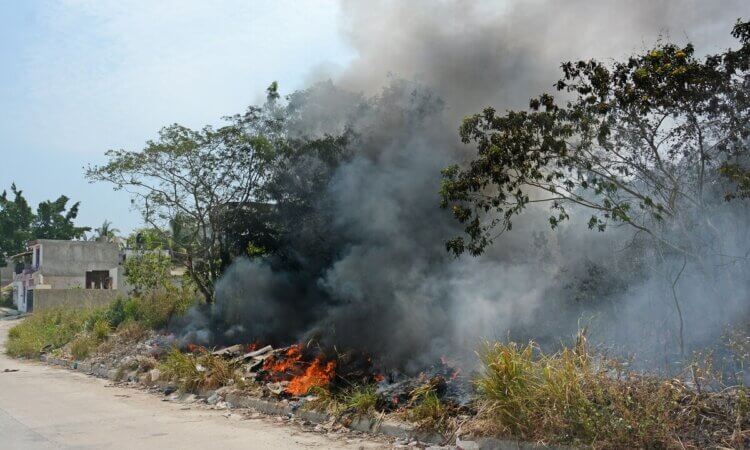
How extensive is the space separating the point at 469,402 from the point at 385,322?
386 cm

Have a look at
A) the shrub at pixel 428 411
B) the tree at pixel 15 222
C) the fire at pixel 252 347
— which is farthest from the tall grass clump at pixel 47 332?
the tree at pixel 15 222

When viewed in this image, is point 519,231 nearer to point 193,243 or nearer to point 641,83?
point 641,83

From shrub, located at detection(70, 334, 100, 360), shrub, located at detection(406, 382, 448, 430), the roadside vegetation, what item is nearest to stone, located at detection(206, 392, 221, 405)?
shrub, located at detection(406, 382, 448, 430)

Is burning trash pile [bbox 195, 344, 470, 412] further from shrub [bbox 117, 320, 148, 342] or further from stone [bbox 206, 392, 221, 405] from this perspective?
shrub [bbox 117, 320, 148, 342]

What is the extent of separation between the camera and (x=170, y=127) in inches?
634

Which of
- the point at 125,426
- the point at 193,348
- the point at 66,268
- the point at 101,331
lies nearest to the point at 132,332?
the point at 101,331

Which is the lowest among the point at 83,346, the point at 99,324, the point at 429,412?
the point at 429,412

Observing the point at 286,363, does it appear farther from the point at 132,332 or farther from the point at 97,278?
the point at 97,278

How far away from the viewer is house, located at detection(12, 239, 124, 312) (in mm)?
42344

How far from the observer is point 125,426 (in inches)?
320

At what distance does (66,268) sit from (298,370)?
39.1 m

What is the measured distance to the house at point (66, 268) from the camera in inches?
1667

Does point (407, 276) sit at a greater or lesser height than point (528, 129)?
lesser

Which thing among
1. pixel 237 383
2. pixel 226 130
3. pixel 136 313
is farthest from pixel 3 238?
pixel 237 383
